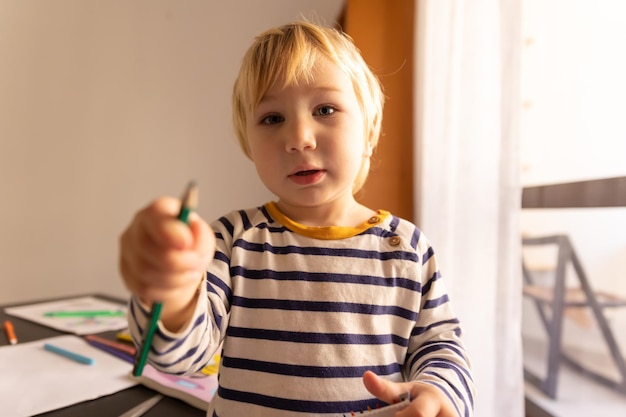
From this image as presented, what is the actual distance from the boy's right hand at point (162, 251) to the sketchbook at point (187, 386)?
0.35 m

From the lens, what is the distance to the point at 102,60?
5.76 feet

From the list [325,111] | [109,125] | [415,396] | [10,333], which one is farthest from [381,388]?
[109,125]

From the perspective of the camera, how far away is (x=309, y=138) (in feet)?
1.65

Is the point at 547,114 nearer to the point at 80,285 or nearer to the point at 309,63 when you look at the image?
the point at 309,63

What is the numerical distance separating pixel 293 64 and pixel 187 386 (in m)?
0.43

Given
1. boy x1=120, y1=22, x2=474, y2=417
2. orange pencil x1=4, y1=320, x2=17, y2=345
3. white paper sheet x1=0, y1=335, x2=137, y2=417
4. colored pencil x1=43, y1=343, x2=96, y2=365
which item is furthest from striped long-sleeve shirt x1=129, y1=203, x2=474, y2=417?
orange pencil x1=4, y1=320, x2=17, y2=345

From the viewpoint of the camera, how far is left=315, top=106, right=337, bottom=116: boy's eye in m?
0.53

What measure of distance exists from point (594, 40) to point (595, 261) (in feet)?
1.08

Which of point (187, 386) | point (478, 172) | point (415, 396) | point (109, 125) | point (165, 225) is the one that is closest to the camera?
point (165, 225)

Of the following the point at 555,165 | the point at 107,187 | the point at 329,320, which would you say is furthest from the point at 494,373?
the point at 107,187

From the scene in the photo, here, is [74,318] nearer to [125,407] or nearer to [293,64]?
[125,407]

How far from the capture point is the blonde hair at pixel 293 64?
521 mm

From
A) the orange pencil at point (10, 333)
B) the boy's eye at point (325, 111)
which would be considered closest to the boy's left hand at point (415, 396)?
the boy's eye at point (325, 111)

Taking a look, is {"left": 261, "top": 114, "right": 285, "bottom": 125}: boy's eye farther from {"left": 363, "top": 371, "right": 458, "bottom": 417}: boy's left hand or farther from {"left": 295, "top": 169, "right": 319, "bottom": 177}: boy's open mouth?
{"left": 363, "top": 371, "right": 458, "bottom": 417}: boy's left hand
